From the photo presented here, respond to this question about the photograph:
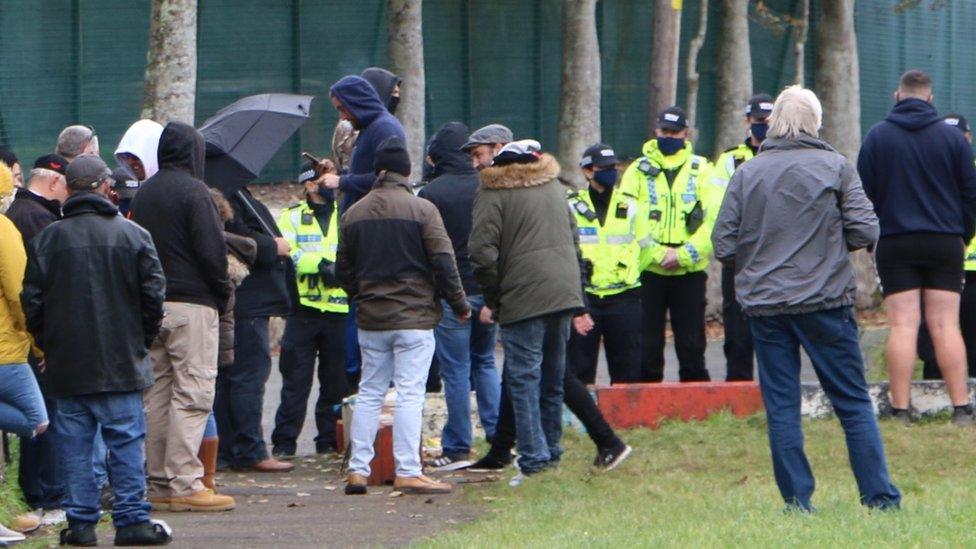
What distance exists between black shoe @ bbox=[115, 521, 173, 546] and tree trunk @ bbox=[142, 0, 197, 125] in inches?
285

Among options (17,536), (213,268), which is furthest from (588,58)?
(17,536)

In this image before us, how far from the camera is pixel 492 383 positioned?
10.5m

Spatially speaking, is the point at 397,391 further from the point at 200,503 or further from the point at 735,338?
the point at 735,338

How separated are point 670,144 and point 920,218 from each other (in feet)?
7.06

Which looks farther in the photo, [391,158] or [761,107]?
[761,107]

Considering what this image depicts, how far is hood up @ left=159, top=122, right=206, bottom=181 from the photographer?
8602mm

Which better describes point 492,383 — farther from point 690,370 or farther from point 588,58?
point 588,58

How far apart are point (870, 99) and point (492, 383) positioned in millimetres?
14113

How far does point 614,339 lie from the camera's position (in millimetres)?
11320

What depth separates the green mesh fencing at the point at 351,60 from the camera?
19109mm

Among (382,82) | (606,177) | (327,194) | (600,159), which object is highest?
(382,82)

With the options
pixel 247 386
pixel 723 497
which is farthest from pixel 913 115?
pixel 247 386

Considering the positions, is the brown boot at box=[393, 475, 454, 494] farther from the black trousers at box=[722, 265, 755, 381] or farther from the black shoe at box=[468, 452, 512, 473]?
the black trousers at box=[722, 265, 755, 381]

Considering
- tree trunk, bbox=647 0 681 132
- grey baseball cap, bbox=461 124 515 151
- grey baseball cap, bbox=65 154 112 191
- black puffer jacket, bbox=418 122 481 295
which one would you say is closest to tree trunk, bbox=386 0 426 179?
tree trunk, bbox=647 0 681 132
